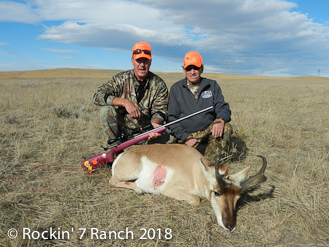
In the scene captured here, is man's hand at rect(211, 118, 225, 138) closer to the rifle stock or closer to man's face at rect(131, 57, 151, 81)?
the rifle stock

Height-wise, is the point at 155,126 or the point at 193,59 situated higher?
the point at 193,59

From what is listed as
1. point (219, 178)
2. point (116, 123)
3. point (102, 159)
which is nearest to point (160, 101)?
point (116, 123)

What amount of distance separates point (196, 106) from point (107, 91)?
221cm

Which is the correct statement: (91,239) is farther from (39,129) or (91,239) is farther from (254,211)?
(39,129)

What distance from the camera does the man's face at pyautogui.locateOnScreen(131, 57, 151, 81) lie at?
17.5ft

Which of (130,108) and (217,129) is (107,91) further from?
(217,129)

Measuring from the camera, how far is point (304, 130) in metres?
7.89

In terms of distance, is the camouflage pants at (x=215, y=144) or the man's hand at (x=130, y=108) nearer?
the camouflage pants at (x=215, y=144)

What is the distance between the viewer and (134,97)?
18.4 feet

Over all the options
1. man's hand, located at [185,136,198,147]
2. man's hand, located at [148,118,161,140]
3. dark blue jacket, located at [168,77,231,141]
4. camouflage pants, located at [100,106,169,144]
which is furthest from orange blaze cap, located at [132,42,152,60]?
man's hand, located at [185,136,198,147]

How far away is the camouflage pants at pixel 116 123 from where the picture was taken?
5.29 m

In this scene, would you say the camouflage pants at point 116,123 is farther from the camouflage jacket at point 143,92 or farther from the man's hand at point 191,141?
the man's hand at point 191,141

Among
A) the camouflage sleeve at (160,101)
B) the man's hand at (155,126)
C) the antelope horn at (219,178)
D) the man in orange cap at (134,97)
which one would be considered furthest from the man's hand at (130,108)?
the antelope horn at (219,178)

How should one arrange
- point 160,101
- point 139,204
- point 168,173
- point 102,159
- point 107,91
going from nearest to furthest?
point 139,204, point 168,173, point 102,159, point 107,91, point 160,101
